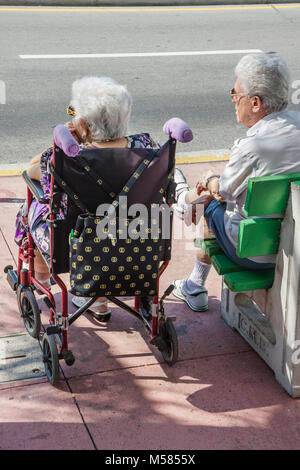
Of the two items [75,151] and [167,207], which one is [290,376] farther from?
[75,151]

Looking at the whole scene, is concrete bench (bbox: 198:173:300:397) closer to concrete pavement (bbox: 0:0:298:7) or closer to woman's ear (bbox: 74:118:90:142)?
woman's ear (bbox: 74:118:90:142)

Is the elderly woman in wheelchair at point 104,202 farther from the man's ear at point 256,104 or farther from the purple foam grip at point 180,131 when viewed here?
the man's ear at point 256,104

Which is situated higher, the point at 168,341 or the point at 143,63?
the point at 143,63

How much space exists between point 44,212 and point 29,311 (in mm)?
611

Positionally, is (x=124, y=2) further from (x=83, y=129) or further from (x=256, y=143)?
(x=256, y=143)

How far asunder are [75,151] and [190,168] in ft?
11.9

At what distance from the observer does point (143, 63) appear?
1078 cm

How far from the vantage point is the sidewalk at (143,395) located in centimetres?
346

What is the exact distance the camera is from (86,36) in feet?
39.9

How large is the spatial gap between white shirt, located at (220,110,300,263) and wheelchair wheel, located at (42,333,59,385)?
3.93ft

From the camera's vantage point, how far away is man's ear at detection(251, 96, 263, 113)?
388 centimetres

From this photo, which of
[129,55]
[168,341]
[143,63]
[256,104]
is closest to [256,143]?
[256,104]

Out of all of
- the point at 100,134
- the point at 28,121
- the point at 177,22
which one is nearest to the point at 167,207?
the point at 100,134

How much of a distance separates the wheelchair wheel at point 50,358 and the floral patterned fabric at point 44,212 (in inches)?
19.4
